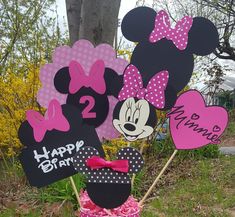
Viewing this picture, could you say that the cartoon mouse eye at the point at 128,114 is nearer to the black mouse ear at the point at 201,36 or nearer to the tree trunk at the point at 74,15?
the black mouse ear at the point at 201,36

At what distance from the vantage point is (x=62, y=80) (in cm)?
225

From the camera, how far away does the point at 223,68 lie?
49.6ft

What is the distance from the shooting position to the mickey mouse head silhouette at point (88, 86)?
7.31ft

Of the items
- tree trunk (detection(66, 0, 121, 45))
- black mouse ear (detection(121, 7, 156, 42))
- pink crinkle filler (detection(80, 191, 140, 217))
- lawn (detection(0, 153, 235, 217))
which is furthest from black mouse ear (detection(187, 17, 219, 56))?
lawn (detection(0, 153, 235, 217))

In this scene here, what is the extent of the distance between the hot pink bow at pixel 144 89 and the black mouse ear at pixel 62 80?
0.32 meters

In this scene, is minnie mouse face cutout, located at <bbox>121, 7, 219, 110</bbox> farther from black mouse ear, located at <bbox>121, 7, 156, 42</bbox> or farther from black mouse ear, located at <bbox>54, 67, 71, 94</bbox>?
black mouse ear, located at <bbox>54, 67, 71, 94</bbox>

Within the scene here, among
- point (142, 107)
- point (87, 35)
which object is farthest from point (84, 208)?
point (87, 35)

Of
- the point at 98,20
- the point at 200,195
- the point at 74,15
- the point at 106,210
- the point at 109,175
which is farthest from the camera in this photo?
the point at 200,195

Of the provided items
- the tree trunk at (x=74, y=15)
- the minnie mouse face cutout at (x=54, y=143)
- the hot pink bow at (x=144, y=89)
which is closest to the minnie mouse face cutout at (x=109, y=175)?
the minnie mouse face cutout at (x=54, y=143)

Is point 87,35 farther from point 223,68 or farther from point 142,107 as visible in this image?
point 223,68

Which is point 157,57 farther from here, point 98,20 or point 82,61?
point 98,20

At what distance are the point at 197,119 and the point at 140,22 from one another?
62 centimetres

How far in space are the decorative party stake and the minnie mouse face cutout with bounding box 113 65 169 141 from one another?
0.14m

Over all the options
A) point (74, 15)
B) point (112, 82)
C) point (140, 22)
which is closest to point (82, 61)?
point (112, 82)
